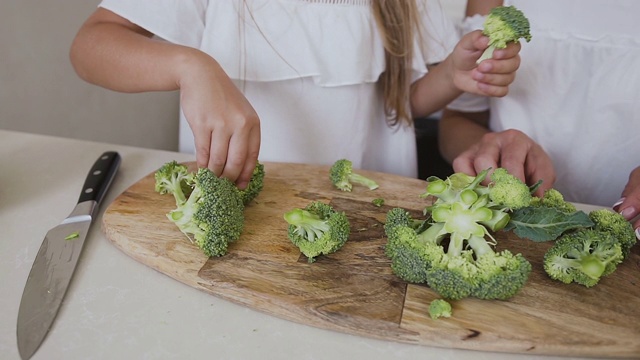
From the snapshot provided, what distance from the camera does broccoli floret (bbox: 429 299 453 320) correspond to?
0.65 meters

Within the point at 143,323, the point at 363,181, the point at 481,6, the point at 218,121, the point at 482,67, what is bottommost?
the point at 143,323

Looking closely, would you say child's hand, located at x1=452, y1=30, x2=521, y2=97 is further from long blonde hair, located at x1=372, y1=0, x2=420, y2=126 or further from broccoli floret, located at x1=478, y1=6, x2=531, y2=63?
long blonde hair, located at x1=372, y1=0, x2=420, y2=126

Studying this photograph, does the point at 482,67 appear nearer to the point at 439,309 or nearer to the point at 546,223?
the point at 546,223

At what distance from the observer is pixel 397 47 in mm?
1254

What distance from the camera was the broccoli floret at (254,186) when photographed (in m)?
0.89

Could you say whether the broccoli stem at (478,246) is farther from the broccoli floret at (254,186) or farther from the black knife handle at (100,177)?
the black knife handle at (100,177)

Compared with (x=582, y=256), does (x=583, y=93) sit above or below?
above

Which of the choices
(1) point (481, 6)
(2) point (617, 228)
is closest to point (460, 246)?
(2) point (617, 228)

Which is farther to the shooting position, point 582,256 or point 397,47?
point 397,47

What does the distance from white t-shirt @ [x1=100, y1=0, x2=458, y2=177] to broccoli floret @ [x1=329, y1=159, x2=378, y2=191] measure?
0.87 feet

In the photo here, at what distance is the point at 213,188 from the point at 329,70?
19.9 inches

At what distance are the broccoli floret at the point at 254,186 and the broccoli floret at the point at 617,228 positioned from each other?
521 mm

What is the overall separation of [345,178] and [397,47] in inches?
17.2

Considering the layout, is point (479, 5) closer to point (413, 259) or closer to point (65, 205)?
point (413, 259)
